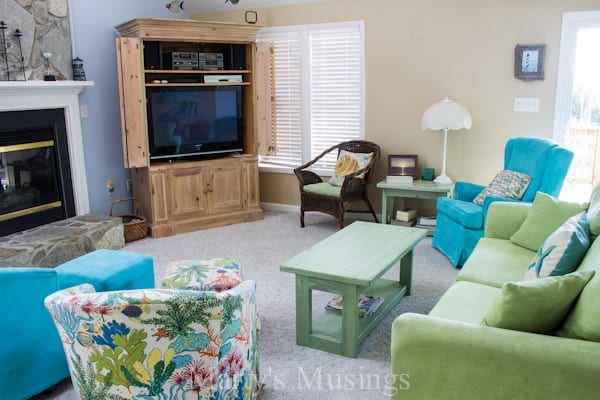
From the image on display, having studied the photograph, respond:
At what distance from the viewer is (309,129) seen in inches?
239

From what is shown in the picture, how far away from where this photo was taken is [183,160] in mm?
5648

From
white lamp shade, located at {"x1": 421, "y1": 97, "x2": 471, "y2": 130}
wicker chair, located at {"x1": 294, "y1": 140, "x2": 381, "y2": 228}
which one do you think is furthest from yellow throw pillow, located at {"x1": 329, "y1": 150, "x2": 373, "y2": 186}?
white lamp shade, located at {"x1": 421, "y1": 97, "x2": 471, "y2": 130}

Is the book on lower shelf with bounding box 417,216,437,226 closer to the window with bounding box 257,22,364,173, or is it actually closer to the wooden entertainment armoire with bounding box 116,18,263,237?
the window with bounding box 257,22,364,173

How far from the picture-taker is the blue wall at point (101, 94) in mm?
5238

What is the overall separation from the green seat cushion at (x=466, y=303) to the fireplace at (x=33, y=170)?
3.76m

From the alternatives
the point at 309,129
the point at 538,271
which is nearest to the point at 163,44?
the point at 309,129

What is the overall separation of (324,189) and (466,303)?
300 centimetres

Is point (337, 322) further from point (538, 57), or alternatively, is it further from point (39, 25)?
point (39, 25)

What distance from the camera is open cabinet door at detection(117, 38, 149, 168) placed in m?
5.01

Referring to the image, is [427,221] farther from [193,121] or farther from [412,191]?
[193,121]

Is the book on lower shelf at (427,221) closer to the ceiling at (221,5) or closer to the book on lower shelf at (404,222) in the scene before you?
the book on lower shelf at (404,222)

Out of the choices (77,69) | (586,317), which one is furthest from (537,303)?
(77,69)

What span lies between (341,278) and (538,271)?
0.95 metres

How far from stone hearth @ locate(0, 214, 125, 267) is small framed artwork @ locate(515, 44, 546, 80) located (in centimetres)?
391
